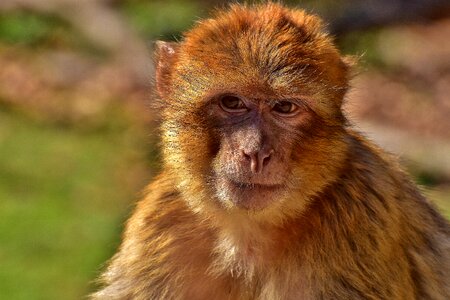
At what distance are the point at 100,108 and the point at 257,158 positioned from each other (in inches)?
302

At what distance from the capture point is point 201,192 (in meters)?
5.49

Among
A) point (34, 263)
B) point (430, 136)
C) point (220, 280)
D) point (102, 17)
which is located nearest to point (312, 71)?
point (220, 280)

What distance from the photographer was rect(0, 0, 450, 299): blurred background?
9.97m

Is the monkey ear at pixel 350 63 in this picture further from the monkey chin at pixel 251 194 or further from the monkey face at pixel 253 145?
the monkey chin at pixel 251 194

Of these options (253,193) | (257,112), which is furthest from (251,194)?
(257,112)

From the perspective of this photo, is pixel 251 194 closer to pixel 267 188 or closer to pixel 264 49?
pixel 267 188

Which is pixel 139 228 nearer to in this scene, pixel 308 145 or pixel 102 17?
pixel 308 145

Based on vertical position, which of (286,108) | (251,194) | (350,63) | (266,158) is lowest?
(251,194)

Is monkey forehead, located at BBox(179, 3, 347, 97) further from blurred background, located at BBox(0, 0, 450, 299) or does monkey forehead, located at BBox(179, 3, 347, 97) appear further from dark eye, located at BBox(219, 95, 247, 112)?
blurred background, located at BBox(0, 0, 450, 299)

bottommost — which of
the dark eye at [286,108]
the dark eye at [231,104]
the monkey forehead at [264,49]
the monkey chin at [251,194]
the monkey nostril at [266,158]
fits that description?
the monkey chin at [251,194]

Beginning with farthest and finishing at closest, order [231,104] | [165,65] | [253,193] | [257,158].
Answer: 1. [165,65]
2. [231,104]
3. [253,193]
4. [257,158]

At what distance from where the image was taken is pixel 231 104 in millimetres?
5316

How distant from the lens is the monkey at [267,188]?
5.21 meters

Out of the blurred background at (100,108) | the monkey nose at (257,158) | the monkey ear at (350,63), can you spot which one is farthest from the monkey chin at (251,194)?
the blurred background at (100,108)
